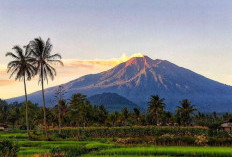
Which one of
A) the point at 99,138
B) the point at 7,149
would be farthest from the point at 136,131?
the point at 7,149

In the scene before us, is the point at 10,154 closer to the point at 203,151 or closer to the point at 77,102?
the point at 203,151

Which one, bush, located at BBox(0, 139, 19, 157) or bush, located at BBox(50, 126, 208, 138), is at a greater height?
bush, located at BBox(0, 139, 19, 157)

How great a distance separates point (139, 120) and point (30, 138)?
7918 centimetres

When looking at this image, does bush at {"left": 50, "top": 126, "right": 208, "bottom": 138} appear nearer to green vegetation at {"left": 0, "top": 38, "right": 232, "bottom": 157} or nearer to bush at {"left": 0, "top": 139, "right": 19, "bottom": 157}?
green vegetation at {"left": 0, "top": 38, "right": 232, "bottom": 157}

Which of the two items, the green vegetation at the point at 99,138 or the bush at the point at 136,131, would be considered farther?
the bush at the point at 136,131

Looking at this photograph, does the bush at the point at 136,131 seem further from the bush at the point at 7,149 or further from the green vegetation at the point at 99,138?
the bush at the point at 7,149

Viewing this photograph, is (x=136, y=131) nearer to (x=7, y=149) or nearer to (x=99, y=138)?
(x=99, y=138)

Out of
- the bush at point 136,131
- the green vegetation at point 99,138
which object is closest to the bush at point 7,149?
the green vegetation at point 99,138

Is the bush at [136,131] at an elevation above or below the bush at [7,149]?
below

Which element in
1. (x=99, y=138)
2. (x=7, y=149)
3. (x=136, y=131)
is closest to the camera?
(x=7, y=149)

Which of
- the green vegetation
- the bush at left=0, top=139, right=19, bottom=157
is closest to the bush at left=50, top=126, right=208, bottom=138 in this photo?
the green vegetation

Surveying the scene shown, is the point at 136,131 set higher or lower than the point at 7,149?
lower

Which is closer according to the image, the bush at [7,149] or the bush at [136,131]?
the bush at [7,149]

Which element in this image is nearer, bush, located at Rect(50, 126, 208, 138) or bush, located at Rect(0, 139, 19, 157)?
bush, located at Rect(0, 139, 19, 157)
